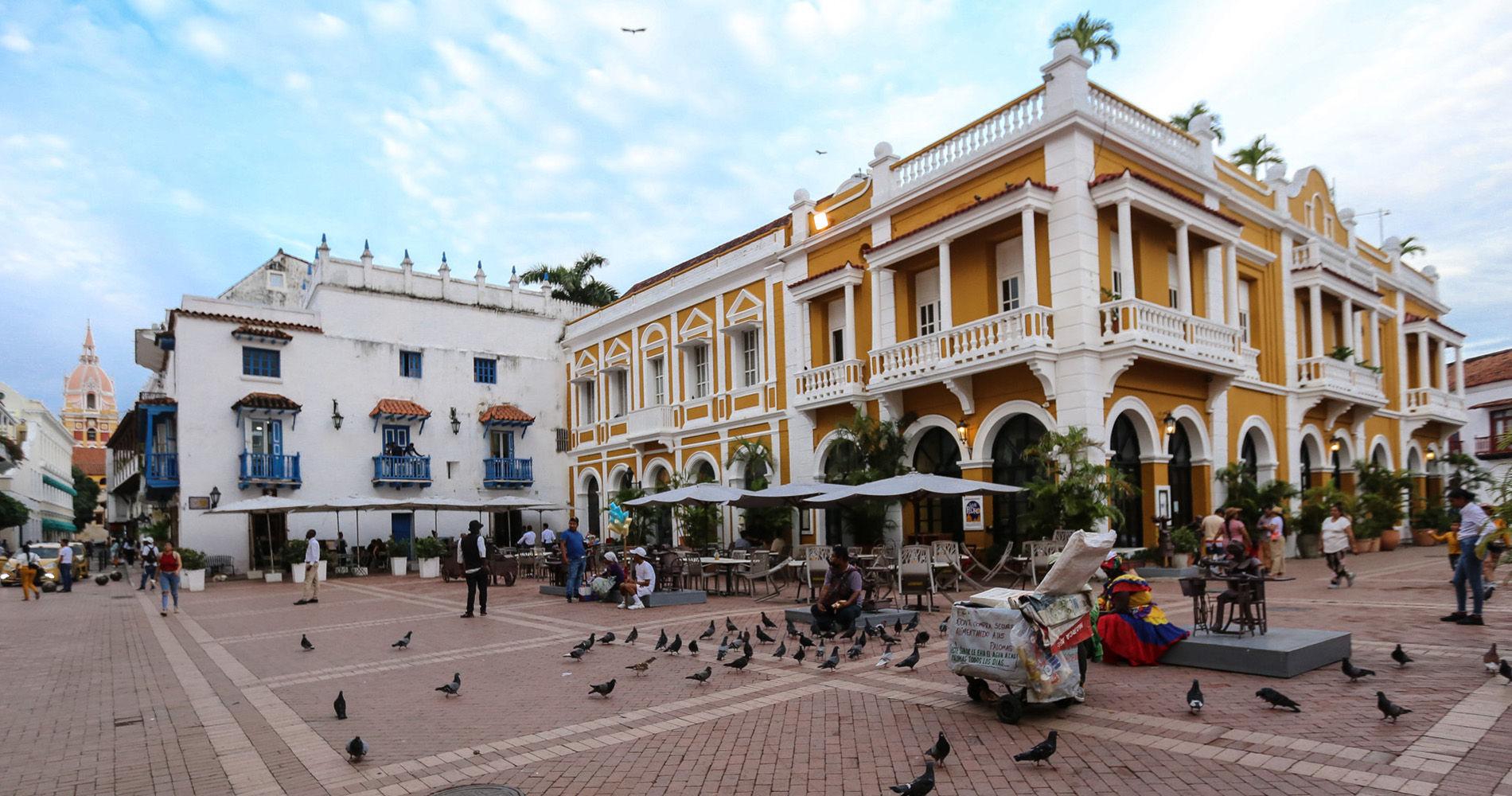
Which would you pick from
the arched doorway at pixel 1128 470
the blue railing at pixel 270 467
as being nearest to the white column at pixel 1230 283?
the arched doorway at pixel 1128 470

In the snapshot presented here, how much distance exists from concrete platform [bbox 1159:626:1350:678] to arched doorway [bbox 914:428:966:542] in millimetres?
10878

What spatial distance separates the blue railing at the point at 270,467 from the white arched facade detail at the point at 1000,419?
23.0 meters

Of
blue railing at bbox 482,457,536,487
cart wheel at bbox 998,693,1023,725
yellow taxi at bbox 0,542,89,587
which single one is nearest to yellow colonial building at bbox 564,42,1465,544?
blue railing at bbox 482,457,536,487

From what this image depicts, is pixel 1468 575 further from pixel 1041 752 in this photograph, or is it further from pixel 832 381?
pixel 832 381

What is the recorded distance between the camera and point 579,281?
42.8 meters

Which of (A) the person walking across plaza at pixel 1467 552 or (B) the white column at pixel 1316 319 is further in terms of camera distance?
(B) the white column at pixel 1316 319

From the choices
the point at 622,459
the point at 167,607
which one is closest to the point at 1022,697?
the point at 167,607

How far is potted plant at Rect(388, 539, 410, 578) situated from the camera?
28734mm

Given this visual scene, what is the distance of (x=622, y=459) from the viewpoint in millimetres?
31984

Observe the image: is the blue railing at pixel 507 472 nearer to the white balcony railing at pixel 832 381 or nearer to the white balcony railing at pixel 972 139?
the white balcony railing at pixel 832 381

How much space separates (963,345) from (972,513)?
3494 mm

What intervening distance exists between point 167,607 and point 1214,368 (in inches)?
876

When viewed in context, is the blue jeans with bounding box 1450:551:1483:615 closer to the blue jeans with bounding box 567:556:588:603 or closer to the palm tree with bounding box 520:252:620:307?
the blue jeans with bounding box 567:556:588:603

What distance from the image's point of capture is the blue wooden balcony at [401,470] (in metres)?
32.3
